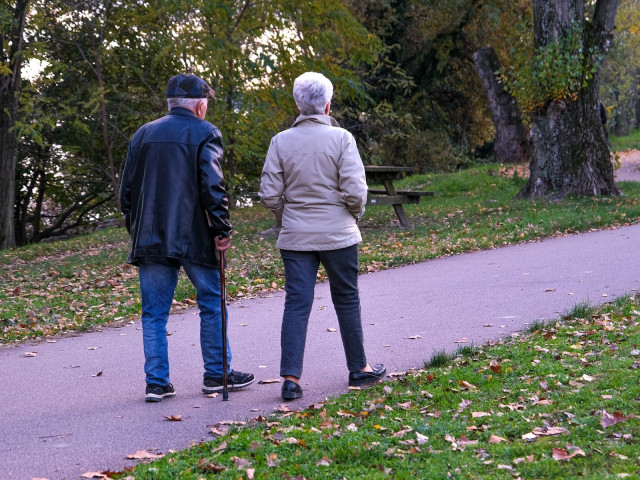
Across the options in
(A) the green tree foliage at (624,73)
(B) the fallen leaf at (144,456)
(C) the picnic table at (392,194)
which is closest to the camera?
(B) the fallen leaf at (144,456)

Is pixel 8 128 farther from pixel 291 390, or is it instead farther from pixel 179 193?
pixel 291 390

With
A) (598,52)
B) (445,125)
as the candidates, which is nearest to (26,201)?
(445,125)

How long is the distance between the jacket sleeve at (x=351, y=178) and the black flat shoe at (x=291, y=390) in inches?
47.0

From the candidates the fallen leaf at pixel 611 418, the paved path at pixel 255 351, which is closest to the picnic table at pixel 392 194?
the paved path at pixel 255 351

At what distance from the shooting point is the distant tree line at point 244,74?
52.3ft

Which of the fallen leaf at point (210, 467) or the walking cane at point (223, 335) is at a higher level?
the walking cane at point (223, 335)

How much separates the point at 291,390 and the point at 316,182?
4.37 ft

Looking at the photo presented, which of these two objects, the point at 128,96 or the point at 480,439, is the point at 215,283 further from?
the point at 128,96

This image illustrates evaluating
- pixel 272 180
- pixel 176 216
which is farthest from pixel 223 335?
pixel 272 180

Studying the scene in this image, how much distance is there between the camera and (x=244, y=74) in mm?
16281

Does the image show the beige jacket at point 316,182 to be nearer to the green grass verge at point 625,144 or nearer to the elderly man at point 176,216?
the elderly man at point 176,216

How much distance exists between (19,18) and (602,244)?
1511 centimetres

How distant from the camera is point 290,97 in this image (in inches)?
623

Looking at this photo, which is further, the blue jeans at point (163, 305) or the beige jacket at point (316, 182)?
the blue jeans at point (163, 305)
